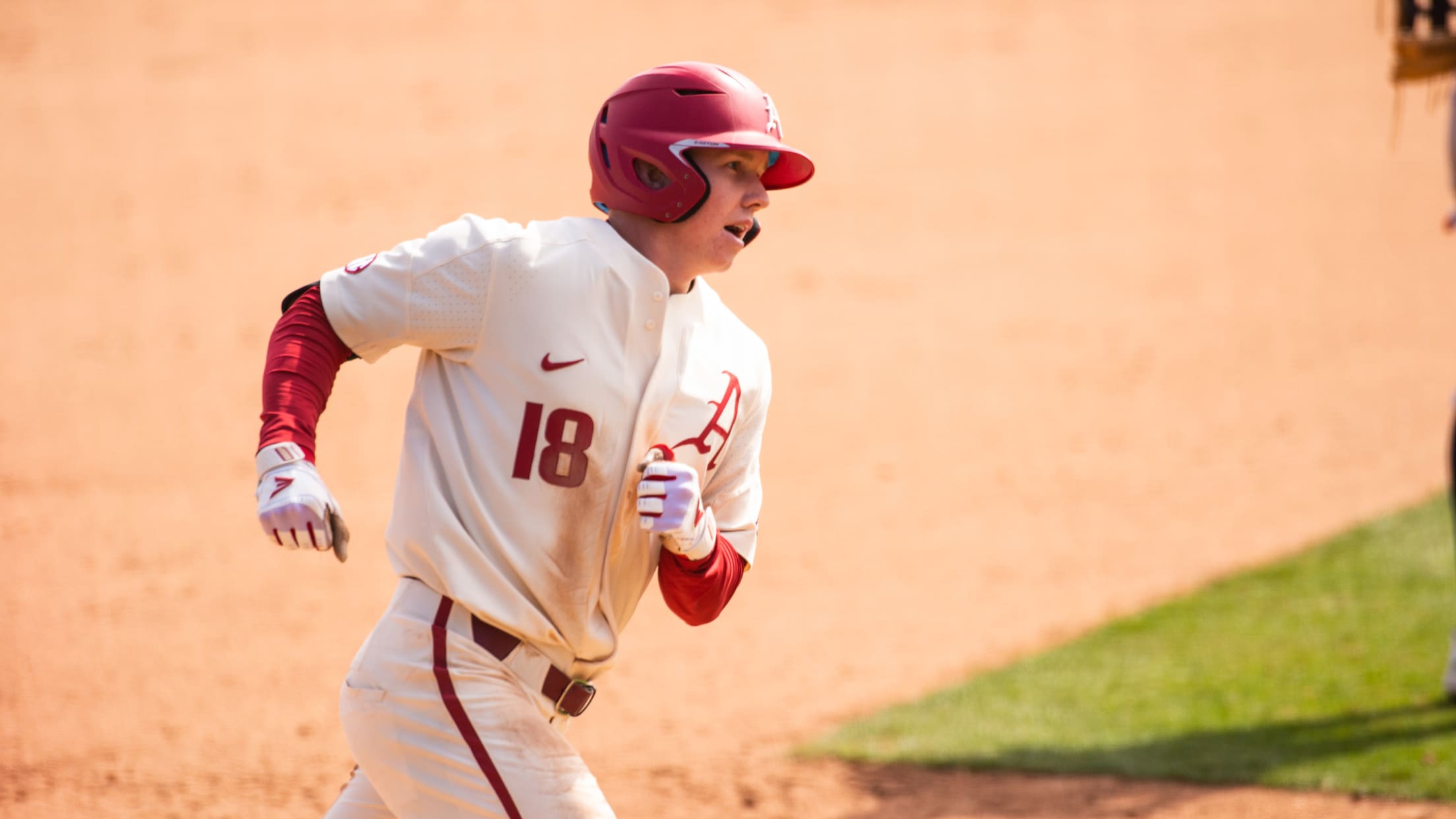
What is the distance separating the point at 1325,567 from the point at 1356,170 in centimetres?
1097

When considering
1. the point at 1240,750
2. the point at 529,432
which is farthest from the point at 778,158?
the point at 1240,750

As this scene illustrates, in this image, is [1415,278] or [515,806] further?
[1415,278]

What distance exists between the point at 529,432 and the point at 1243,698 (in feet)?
15.1

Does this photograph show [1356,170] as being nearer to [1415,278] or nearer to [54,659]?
[1415,278]

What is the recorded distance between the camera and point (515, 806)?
2715 millimetres

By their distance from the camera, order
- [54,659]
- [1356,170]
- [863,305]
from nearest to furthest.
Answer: [54,659], [863,305], [1356,170]

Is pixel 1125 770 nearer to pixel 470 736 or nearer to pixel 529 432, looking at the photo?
pixel 470 736

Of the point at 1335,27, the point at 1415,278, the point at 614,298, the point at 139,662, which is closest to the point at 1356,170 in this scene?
the point at 1415,278

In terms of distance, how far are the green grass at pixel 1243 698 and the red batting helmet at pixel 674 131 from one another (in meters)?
3.52

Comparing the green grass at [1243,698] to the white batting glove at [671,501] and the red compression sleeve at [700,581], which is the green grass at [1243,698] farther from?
the white batting glove at [671,501]

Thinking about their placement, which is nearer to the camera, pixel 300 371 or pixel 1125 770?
pixel 300 371

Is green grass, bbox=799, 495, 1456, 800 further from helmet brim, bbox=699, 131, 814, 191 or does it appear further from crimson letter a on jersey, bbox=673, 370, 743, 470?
helmet brim, bbox=699, 131, 814, 191

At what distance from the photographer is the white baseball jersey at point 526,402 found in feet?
8.87

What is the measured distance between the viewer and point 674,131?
2.82 m
